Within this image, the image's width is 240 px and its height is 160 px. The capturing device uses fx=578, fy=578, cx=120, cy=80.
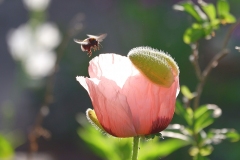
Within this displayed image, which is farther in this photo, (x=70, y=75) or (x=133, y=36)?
(x=70, y=75)

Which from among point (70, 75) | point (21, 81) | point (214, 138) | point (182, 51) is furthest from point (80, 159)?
point (214, 138)

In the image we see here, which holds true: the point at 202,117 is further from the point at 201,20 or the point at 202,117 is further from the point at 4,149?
the point at 4,149

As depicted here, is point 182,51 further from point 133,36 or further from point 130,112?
point 130,112

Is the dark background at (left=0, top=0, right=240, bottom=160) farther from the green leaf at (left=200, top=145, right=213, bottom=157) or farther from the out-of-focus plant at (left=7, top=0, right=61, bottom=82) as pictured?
the green leaf at (left=200, top=145, right=213, bottom=157)

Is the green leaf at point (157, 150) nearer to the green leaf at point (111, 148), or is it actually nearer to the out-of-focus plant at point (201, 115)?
the green leaf at point (111, 148)

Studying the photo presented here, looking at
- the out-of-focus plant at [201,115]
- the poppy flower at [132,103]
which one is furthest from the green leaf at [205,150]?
the poppy flower at [132,103]

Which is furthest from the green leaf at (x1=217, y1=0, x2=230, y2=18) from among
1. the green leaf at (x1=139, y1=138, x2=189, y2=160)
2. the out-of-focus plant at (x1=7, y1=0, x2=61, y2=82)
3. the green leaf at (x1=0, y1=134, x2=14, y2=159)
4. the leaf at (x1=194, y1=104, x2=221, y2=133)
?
the out-of-focus plant at (x1=7, y1=0, x2=61, y2=82)
